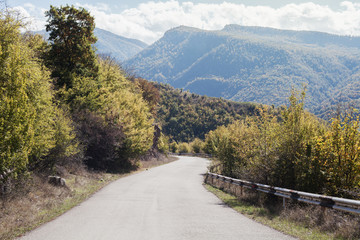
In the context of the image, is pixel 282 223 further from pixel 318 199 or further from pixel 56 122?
pixel 56 122

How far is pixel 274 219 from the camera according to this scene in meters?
10.5

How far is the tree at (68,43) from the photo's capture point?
28312 mm

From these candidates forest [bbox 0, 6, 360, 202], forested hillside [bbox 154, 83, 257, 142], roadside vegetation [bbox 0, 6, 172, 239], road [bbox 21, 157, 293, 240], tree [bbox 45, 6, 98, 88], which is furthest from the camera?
forested hillside [bbox 154, 83, 257, 142]

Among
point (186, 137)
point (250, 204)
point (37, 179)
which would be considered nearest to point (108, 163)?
point (37, 179)

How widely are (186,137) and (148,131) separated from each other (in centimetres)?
11007

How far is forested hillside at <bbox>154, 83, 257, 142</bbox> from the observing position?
488 ft

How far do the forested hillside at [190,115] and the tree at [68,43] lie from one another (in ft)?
354

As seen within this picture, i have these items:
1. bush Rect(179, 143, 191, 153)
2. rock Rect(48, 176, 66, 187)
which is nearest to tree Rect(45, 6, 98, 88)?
rock Rect(48, 176, 66, 187)

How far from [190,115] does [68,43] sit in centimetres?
13100

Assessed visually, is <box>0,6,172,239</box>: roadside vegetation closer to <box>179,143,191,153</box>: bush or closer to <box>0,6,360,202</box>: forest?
<box>0,6,360,202</box>: forest

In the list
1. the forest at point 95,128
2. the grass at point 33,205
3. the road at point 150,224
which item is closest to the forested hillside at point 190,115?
the forest at point 95,128

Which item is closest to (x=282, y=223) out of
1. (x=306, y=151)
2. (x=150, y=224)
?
(x=306, y=151)

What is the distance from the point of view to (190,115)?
158625 millimetres

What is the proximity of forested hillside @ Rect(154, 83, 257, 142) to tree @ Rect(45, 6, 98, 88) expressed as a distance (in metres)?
108
